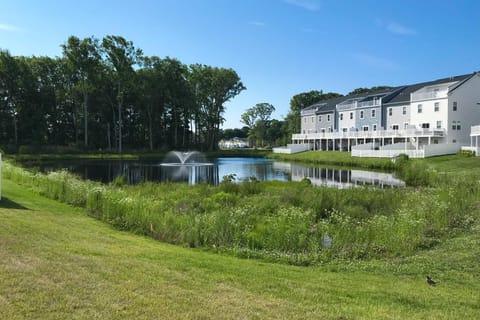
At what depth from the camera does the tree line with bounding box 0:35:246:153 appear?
58406 millimetres

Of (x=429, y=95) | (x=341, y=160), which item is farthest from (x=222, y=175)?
(x=429, y=95)

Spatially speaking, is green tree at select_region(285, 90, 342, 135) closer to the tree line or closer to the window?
the tree line

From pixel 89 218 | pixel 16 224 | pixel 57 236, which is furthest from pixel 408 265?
pixel 89 218

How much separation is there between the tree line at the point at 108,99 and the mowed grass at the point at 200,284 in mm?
56224

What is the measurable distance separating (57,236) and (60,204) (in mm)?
6545

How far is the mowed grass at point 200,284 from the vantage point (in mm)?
4383

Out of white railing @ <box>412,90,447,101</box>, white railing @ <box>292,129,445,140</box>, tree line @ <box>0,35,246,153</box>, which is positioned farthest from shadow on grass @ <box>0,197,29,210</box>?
tree line @ <box>0,35,246,153</box>

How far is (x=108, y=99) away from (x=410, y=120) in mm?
46645

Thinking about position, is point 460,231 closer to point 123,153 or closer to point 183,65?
point 123,153

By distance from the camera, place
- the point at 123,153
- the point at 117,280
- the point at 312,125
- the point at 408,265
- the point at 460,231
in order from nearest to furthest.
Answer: the point at 117,280, the point at 408,265, the point at 460,231, the point at 123,153, the point at 312,125

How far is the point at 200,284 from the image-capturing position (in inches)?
210

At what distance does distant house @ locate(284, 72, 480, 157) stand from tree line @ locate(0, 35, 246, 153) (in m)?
23.4

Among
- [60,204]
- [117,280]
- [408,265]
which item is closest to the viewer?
[117,280]

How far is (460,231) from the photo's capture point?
10.4m
